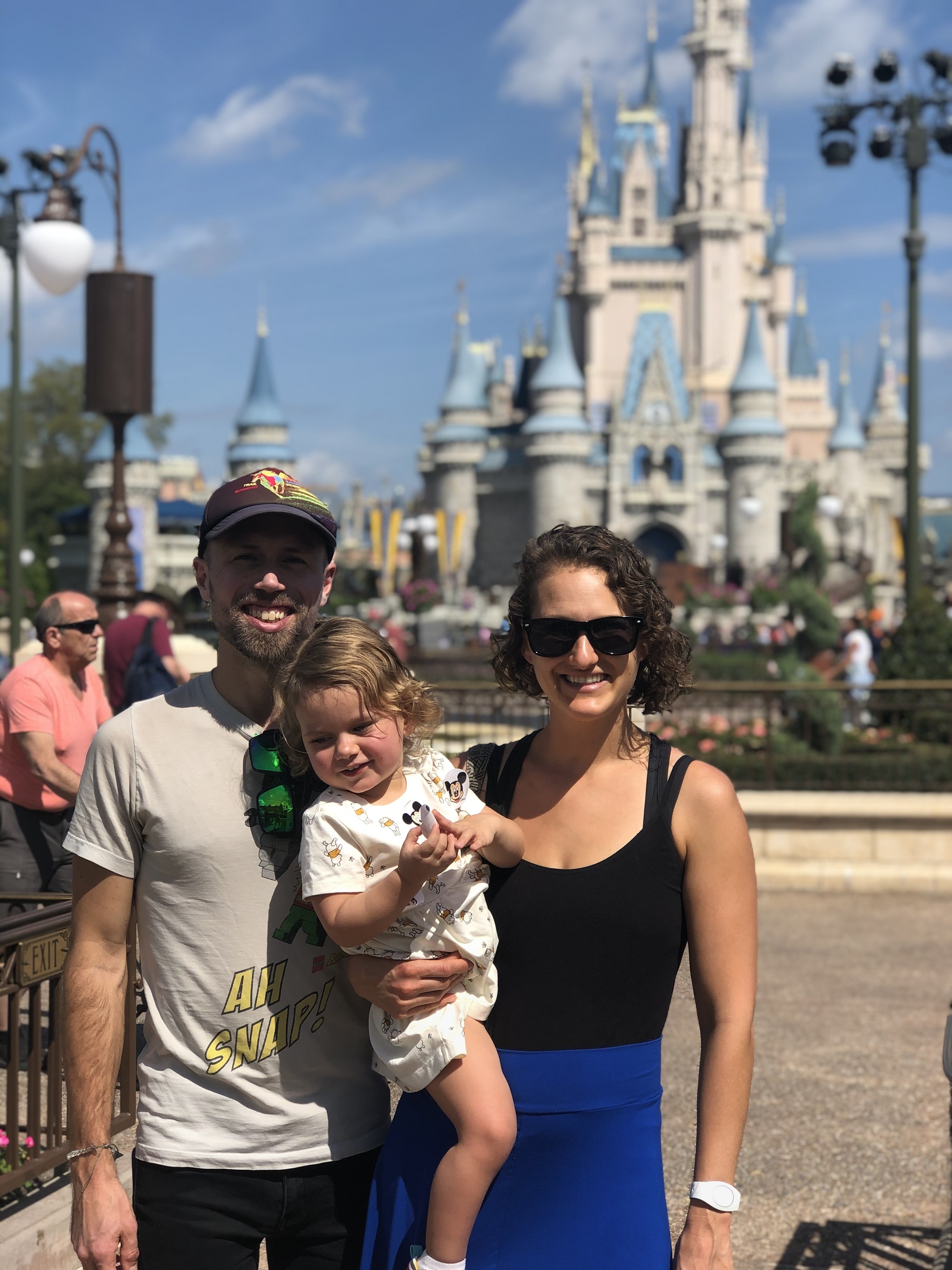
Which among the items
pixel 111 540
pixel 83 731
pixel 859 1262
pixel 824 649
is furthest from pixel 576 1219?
pixel 824 649

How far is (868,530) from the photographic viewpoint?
7775 cm

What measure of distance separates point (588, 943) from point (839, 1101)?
3.61m

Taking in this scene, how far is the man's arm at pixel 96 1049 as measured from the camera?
207 centimetres

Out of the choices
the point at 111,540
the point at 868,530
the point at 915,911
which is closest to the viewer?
the point at 915,911

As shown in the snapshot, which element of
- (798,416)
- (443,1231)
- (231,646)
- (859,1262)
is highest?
(798,416)

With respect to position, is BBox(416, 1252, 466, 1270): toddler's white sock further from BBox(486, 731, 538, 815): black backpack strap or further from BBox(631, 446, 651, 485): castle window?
BBox(631, 446, 651, 485): castle window

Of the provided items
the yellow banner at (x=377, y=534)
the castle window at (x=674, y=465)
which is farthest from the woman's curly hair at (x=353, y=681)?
the castle window at (x=674, y=465)

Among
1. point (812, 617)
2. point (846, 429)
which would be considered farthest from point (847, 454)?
point (812, 617)

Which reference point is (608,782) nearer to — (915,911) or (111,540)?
(915,911)

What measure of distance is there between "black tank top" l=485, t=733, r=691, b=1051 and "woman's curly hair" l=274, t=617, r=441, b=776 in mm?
267

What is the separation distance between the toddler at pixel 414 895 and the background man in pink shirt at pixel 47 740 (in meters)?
3.35

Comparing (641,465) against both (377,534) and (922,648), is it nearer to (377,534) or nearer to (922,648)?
(377,534)

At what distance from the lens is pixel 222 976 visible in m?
2.14

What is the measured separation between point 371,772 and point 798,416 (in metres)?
88.6
